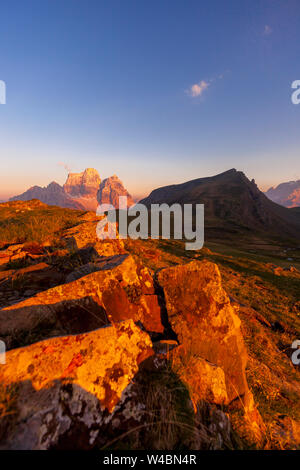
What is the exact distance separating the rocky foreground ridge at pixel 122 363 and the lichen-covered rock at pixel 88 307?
0.07 ft

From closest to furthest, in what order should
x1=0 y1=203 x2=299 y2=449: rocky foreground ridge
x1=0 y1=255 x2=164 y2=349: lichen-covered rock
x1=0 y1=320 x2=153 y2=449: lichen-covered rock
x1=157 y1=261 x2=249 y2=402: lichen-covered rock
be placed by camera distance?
x1=0 y1=320 x2=153 y2=449: lichen-covered rock < x1=0 y1=203 x2=299 y2=449: rocky foreground ridge < x1=0 y1=255 x2=164 y2=349: lichen-covered rock < x1=157 y1=261 x2=249 y2=402: lichen-covered rock

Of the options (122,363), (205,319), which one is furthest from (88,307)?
(205,319)

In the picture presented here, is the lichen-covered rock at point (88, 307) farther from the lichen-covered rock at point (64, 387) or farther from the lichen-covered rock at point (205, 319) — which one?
the lichen-covered rock at point (64, 387)

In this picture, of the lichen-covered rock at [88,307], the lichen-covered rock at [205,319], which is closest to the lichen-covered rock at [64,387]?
the lichen-covered rock at [88,307]

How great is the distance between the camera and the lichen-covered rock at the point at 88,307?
3.28 metres

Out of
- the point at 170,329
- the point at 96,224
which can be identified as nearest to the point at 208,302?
the point at 170,329

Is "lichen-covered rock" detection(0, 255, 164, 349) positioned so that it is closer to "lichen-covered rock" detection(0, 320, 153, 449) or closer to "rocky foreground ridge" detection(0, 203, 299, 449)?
"rocky foreground ridge" detection(0, 203, 299, 449)

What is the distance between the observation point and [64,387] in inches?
90.4

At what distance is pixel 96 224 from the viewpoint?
8398 mm

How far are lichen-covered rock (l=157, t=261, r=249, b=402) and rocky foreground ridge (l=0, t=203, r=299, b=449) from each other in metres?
0.03

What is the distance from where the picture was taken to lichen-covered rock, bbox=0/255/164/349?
3.28 metres

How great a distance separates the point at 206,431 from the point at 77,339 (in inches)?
91.0

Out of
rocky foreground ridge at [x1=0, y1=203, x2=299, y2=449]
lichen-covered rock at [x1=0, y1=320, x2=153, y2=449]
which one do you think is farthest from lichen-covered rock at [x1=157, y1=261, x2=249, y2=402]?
lichen-covered rock at [x1=0, y1=320, x2=153, y2=449]

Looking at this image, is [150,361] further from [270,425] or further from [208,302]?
[270,425]
